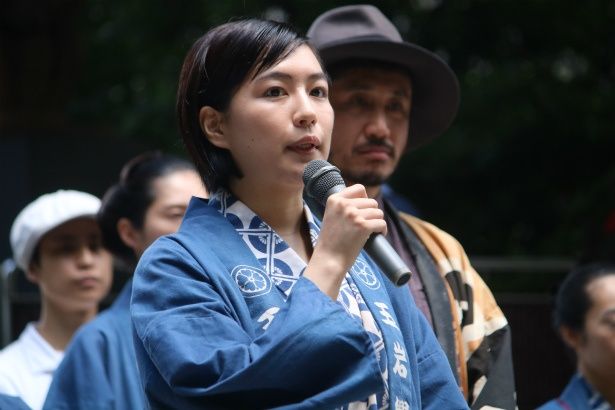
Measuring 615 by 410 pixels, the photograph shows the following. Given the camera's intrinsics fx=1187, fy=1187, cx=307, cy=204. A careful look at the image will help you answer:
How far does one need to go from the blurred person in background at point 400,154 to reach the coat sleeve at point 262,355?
0.97m

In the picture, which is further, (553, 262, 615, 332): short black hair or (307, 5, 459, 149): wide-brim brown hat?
(553, 262, 615, 332): short black hair

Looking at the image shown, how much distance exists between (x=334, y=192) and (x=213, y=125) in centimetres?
37

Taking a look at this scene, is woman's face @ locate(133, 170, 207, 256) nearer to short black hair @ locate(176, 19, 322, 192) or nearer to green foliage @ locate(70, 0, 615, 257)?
short black hair @ locate(176, 19, 322, 192)

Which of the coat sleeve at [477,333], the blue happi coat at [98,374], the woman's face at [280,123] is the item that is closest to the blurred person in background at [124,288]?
the blue happi coat at [98,374]

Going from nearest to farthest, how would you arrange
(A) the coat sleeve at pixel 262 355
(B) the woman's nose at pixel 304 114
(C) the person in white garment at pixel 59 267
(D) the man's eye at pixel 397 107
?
(A) the coat sleeve at pixel 262 355
(B) the woman's nose at pixel 304 114
(D) the man's eye at pixel 397 107
(C) the person in white garment at pixel 59 267

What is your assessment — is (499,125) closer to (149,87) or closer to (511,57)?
(511,57)

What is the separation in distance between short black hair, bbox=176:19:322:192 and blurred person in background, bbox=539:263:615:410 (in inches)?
84.2

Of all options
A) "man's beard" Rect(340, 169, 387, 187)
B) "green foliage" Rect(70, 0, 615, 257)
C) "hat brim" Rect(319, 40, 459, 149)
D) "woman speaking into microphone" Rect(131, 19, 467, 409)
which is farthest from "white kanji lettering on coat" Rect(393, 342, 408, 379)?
"green foliage" Rect(70, 0, 615, 257)

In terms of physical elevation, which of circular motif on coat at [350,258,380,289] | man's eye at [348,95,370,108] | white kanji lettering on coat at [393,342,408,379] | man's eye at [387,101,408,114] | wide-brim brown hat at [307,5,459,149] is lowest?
white kanji lettering on coat at [393,342,408,379]

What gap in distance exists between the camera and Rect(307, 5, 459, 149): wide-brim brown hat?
3.30m

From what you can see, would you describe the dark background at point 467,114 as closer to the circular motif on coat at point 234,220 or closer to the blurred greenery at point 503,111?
the blurred greenery at point 503,111

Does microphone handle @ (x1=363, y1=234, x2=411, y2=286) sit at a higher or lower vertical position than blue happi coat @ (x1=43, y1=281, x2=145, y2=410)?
higher

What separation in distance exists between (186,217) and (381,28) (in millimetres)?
1263

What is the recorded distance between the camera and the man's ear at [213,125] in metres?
2.40
